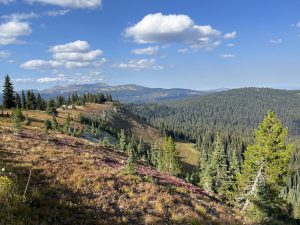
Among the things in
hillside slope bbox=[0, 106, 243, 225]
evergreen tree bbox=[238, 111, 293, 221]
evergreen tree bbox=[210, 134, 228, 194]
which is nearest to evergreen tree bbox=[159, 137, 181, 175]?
evergreen tree bbox=[210, 134, 228, 194]

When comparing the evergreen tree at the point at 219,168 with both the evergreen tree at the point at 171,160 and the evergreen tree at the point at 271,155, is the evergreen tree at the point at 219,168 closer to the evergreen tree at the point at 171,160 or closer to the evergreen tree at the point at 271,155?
the evergreen tree at the point at 171,160

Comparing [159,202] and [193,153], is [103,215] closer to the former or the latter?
[159,202]

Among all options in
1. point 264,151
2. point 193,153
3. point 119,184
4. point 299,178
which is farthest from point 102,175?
point 193,153

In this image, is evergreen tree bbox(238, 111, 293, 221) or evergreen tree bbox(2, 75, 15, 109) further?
evergreen tree bbox(2, 75, 15, 109)

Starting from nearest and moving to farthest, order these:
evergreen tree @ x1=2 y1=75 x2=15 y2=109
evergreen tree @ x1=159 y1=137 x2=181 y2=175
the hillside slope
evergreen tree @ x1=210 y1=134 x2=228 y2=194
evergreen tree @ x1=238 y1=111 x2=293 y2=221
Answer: the hillside slope
evergreen tree @ x1=238 y1=111 x2=293 y2=221
evergreen tree @ x1=210 y1=134 x2=228 y2=194
evergreen tree @ x1=159 y1=137 x2=181 y2=175
evergreen tree @ x1=2 y1=75 x2=15 y2=109

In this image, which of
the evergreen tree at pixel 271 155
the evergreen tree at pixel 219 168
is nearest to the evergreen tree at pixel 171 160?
the evergreen tree at pixel 219 168

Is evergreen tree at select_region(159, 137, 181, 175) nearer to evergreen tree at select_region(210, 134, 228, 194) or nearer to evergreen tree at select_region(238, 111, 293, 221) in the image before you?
evergreen tree at select_region(210, 134, 228, 194)

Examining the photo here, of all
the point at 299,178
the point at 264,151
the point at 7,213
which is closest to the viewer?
the point at 7,213

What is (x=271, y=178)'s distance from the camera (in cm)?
3180

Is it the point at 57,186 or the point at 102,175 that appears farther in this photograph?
the point at 102,175

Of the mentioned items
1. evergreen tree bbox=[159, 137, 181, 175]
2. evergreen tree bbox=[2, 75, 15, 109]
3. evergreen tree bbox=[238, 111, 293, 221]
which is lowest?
evergreen tree bbox=[159, 137, 181, 175]

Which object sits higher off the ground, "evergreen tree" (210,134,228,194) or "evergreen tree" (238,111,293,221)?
"evergreen tree" (238,111,293,221)

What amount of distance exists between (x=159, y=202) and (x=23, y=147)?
13.7 meters

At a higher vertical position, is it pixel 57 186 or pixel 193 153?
pixel 57 186
